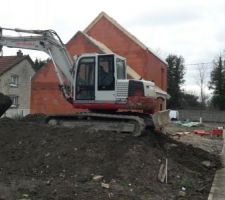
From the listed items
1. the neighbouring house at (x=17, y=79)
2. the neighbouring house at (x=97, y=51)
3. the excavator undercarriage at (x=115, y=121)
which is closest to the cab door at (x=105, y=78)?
the excavator undercarriage at (x=115, y=121)

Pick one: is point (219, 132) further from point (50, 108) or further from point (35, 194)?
point (35, 194)

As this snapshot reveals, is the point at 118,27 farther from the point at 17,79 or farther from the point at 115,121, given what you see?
the point at 115,121

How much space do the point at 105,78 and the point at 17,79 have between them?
41673mm

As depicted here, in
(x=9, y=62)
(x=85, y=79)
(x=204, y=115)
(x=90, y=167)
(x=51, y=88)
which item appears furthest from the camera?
(x=204, y=115)

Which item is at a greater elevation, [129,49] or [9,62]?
[9,62]

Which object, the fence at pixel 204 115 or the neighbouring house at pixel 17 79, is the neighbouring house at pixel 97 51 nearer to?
the neighbouring house at pixel 17 79

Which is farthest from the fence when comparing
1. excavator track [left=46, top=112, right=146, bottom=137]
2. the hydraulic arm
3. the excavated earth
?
the excavated earth

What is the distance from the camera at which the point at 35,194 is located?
10914 mm

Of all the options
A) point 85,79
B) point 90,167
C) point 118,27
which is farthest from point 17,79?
point 90,167

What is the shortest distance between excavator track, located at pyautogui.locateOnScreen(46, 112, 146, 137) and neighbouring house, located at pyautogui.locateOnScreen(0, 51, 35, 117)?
3560cm

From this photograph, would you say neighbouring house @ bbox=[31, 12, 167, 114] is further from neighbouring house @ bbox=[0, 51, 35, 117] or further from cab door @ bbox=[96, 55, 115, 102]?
cab door @ bbox=[96, 55, 115, 102]

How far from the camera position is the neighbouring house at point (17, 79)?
5528cm

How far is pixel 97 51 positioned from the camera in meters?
38.8

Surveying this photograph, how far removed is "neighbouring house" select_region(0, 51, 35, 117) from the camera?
55281mm
